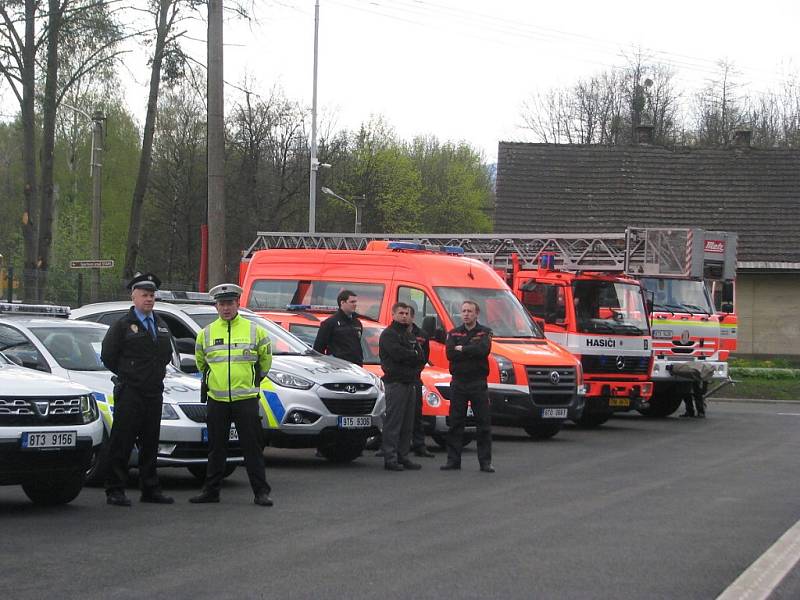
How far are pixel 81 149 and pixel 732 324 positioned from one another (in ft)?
149

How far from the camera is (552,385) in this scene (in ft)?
61.5

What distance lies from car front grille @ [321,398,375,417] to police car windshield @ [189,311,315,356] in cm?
98

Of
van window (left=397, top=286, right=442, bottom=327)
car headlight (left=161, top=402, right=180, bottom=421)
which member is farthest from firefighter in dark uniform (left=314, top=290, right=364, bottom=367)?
car headlight (left=161, top=402, right=180, bottom=421)

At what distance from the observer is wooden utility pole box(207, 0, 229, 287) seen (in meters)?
20.9

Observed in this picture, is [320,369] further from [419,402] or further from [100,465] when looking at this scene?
[100,465]

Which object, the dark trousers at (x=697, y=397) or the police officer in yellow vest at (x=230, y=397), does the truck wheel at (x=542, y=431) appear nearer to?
the dark trousers at (x=697, y=397)

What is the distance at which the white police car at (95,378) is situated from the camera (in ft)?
39.2

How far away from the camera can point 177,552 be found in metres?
8.71

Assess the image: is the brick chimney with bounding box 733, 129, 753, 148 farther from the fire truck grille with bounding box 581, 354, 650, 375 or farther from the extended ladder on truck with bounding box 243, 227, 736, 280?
the fire truck grille with bounding box 581, 354, 650, 375

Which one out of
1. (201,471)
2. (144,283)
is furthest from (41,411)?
(201,471)

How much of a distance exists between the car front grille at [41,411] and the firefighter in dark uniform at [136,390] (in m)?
0.57

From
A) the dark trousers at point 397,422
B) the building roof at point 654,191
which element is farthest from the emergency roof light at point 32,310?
the building roof at point 654,191

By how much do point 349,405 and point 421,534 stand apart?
480 centimetres

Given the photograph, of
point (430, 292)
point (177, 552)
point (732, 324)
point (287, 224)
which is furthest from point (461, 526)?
point (287, 224)
